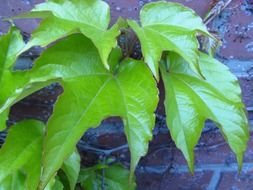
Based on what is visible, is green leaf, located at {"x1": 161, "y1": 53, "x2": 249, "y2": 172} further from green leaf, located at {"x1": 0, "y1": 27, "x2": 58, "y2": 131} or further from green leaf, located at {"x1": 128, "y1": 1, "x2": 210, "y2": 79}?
green leaf, located at {"x1": 0, "y1": 27, "x2": 58, "y2": 131}

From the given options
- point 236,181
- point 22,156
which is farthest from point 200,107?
point 236,181

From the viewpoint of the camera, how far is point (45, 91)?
62cm

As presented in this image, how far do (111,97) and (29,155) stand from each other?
0.13m

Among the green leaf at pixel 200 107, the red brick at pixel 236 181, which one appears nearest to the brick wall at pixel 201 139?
the red brick at pixel 236 181

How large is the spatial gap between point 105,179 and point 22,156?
0.19 metres

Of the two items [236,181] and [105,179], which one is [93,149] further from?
[236,181]

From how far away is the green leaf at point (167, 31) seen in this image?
0.44 metres

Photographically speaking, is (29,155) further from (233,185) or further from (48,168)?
(233,185)

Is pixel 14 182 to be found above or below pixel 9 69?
below

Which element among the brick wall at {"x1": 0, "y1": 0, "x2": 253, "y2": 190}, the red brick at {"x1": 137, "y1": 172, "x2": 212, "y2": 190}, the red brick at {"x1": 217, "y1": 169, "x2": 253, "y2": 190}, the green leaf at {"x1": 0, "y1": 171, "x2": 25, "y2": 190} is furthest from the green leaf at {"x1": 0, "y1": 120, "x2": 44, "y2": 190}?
the red brick at {"x1": 217, "y1": 169, "x2": 253, "y2": 190}

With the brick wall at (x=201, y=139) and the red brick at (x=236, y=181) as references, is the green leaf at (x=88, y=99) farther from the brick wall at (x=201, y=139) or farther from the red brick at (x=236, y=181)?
the red brick at (x=236, y=181)

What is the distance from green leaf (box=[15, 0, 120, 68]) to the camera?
0.44m

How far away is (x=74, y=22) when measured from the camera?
46 cm

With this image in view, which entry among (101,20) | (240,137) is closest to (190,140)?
(240,137)
